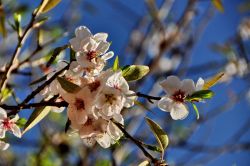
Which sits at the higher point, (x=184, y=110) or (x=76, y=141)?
(x=184, y=110)

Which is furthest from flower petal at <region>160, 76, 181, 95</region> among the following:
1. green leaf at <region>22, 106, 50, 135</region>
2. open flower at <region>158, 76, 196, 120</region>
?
green leaf at <region>22, 106, 50, 135</region>

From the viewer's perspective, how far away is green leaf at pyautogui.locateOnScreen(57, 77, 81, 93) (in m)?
0.77

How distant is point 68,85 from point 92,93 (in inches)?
1.7

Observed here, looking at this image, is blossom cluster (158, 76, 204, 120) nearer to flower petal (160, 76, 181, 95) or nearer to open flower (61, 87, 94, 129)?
flower petal (160, 76, 181, 95)

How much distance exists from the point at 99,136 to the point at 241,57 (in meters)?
1.71

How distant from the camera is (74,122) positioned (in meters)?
0.81

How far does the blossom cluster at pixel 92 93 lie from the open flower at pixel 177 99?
0.23 ft

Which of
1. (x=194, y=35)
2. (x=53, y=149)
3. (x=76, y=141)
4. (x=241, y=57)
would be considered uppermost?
(x=194, y=35)

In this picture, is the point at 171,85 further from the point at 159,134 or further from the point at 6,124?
the point at 6,124

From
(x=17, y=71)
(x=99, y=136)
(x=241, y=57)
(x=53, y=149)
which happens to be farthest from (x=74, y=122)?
(x=241, y=57)

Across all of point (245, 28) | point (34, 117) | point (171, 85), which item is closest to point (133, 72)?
point (171, 85)

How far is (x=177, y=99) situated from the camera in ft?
2.80

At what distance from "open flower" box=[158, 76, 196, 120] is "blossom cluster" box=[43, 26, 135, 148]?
7cm

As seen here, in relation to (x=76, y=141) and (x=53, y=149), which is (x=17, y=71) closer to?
(x=53, y=149)
